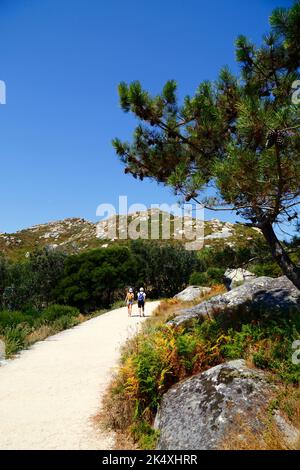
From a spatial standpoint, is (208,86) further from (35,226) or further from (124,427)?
(35,226)

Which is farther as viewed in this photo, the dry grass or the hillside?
the hillside

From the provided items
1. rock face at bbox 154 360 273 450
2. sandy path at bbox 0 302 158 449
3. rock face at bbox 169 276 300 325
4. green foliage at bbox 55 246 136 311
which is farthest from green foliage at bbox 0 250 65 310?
rock face at bbox 154 360 273 450

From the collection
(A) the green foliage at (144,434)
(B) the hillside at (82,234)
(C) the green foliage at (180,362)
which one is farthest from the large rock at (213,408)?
(B) the hillside at (82,234)

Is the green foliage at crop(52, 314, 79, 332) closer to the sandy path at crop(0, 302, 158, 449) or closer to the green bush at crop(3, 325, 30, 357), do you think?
the sandy path at crop(0, 302, 158, 449)

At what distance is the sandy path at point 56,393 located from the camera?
5.15 metres

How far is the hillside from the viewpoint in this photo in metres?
55.8

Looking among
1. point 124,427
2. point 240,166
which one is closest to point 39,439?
point 124,427

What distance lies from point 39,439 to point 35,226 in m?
75.3

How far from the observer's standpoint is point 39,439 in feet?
16.6

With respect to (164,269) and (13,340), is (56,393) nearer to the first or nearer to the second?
(13,340)

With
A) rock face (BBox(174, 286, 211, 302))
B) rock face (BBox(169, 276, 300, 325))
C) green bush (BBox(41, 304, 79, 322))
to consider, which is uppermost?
rock face (BBox(169, 276, 300, 325))

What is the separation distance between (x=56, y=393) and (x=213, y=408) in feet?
12.3

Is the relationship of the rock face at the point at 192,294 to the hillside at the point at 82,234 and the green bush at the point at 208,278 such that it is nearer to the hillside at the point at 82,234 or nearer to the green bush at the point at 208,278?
the green bush at the point at 208,278

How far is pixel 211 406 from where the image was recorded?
4.81 meters
